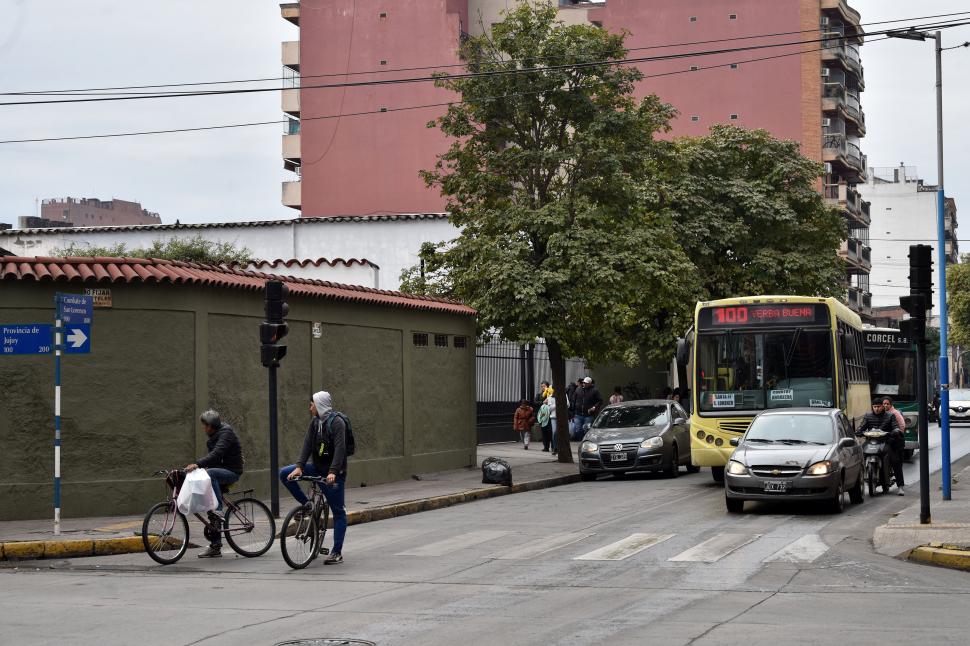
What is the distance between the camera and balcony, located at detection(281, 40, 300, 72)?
59.0 meters

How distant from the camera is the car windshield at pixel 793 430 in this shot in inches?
741

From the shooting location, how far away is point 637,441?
25.2 metres

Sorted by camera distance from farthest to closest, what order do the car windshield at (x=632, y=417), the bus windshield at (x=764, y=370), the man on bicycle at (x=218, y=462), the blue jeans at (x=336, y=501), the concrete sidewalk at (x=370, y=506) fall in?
1. the car windshield at (x=632, y=417)
2. the bus windshield at (x=764, y=370)
3. the concrete sidewalk at (x=370, y=506)
4. the man on bicycle at (x=218, y=462)
5. the blue jeans at (x=336, y=501)

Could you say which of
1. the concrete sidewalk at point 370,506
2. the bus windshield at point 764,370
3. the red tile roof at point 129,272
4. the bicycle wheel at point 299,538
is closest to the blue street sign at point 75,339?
the red tile roof at point 129,272

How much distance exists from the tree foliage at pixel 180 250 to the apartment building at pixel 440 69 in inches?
457

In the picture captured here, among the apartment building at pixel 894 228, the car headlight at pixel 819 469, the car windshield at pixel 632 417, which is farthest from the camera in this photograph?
the apartment building at pixel 894 228

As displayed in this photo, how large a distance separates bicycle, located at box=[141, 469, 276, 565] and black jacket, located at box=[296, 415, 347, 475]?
83 centimetres

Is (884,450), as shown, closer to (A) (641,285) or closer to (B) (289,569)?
(A) (641,285)

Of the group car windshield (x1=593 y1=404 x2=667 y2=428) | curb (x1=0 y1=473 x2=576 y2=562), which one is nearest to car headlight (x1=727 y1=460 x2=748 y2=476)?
curb (x1=0 y1=473 x2=576 y2=562)

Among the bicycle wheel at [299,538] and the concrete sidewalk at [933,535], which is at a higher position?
the bicycle wheel at [299,538]

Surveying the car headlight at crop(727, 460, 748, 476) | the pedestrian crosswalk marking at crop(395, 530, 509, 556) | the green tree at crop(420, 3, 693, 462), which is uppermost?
the green tree at crop(420, 3, 693, 462)

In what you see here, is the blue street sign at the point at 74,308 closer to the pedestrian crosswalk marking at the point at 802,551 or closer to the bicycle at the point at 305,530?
the bicycle at the point at 305,530

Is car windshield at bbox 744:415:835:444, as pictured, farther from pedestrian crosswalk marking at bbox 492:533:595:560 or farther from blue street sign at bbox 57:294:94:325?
blue street sign at bbox 57:294:94:325

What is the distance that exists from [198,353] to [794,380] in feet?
34.4
